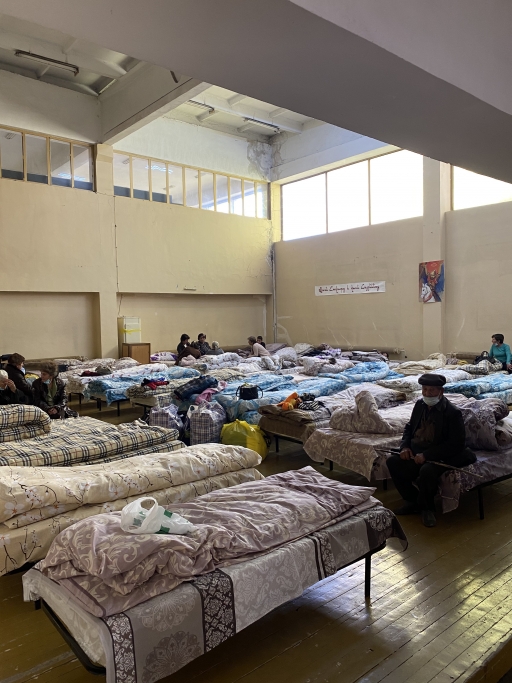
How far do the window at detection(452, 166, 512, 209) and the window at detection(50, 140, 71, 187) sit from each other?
8.39 meters

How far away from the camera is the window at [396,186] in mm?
11625

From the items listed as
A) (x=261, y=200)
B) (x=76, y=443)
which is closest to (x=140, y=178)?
(x=261, y=200)

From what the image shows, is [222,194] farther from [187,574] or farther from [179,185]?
[187,574]

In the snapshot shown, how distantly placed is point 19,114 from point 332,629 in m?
11.3

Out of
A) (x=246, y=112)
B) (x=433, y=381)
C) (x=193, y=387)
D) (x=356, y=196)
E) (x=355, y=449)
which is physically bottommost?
(x=355, y=449)

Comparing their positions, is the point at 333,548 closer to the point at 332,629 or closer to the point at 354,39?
the point at 332,629

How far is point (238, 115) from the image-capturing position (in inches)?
496

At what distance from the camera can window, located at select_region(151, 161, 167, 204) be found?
41.5ft

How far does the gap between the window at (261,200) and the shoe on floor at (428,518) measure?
12.4 m

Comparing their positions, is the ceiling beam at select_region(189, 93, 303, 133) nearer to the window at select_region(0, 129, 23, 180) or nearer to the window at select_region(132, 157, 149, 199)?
the window at select_region(132, 157, 149, 199)

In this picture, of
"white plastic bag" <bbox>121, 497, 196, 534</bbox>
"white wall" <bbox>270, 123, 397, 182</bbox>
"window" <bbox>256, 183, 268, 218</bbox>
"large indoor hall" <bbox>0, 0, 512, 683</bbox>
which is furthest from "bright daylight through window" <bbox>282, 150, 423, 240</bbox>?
"white plastic bag" <bbox>121, 497, 196, 534</bbox>

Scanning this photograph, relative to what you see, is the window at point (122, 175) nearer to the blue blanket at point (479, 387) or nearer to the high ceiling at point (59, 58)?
the high ceiling at point (59, 58)

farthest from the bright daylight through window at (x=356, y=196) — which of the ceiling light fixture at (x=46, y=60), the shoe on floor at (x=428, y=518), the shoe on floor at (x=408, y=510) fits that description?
the shoe on floor at (x=428, y=518)

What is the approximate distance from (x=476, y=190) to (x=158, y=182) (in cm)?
736
